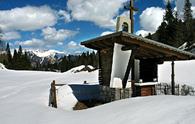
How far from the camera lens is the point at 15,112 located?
13781mm

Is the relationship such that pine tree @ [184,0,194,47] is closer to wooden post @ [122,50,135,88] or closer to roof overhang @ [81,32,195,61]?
roof overhang @ [81,32,195,61]

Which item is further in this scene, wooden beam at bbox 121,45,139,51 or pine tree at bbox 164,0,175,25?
pine tree at bbox 164,0,175,25

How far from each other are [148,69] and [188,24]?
79.7 meters

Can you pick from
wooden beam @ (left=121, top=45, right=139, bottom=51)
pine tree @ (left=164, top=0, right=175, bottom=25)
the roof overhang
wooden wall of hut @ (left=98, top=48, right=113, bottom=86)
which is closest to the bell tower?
the roof overhang

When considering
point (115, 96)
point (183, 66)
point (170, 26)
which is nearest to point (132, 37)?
point (115, 96)

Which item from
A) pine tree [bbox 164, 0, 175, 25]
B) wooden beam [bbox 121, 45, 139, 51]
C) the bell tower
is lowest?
wooden beam [bbox 121, 45, 139, 51]

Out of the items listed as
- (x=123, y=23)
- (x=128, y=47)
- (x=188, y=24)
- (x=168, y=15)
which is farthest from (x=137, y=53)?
(x=188, y=24)

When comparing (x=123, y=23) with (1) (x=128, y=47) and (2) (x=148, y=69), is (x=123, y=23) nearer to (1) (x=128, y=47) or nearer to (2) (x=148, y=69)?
(1) (x=128, y=47)

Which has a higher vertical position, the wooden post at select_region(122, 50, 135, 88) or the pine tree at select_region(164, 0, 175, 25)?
the pine tree at select_region(164, 0, 175, 25)

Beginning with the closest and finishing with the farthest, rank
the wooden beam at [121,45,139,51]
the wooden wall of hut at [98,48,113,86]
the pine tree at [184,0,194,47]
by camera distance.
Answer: the wooden beam at [121,45,139,51] < the wooden wall of hut at [98,48,113,86] < the pine tree at [184,0,194,47]

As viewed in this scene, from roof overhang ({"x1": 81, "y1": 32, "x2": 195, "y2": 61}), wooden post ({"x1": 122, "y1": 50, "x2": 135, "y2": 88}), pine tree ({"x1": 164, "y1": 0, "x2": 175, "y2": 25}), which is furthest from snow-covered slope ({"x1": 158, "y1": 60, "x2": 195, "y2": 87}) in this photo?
pine tree ({"x1": 164, "y1": 0, "x2": 175, "y2": 25})

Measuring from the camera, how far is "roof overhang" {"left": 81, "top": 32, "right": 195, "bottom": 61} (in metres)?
15.2

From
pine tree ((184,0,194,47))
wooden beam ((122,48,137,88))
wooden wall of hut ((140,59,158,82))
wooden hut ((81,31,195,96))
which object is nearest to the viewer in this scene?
wooden hut ((81,31,195,96))

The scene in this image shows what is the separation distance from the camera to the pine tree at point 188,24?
3165 inches
